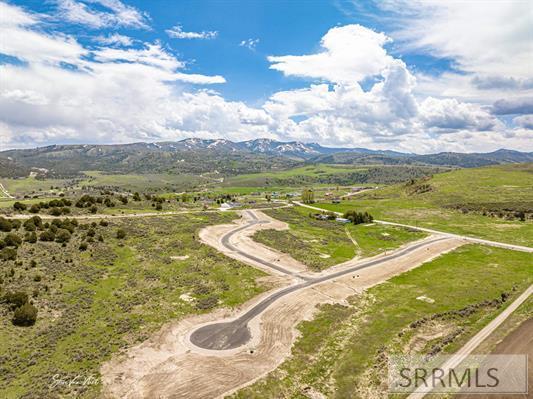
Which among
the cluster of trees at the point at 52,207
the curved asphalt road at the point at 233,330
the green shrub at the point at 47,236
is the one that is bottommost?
Answer: the curved asphalt road at the point at 233,330

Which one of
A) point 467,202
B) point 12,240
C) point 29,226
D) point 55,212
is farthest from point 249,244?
point 467,202

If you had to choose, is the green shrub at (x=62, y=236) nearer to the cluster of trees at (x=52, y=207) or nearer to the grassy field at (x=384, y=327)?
the cluster of trees at (x=52, y=207)

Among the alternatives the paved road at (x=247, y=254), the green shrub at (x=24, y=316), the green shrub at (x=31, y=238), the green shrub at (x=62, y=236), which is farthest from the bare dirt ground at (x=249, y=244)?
the green shrub at (x=24, y=316)

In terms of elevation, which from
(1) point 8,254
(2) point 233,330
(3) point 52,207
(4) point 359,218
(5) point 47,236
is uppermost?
(3) point 52,207

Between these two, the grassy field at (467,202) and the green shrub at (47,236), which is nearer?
the green shrub at (47,236)

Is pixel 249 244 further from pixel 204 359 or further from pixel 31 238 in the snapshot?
pixel 204 359

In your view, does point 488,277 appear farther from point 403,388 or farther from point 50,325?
point 50,325

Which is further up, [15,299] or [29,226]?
[29,226]

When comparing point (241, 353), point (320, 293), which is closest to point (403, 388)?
point (241, 353)
